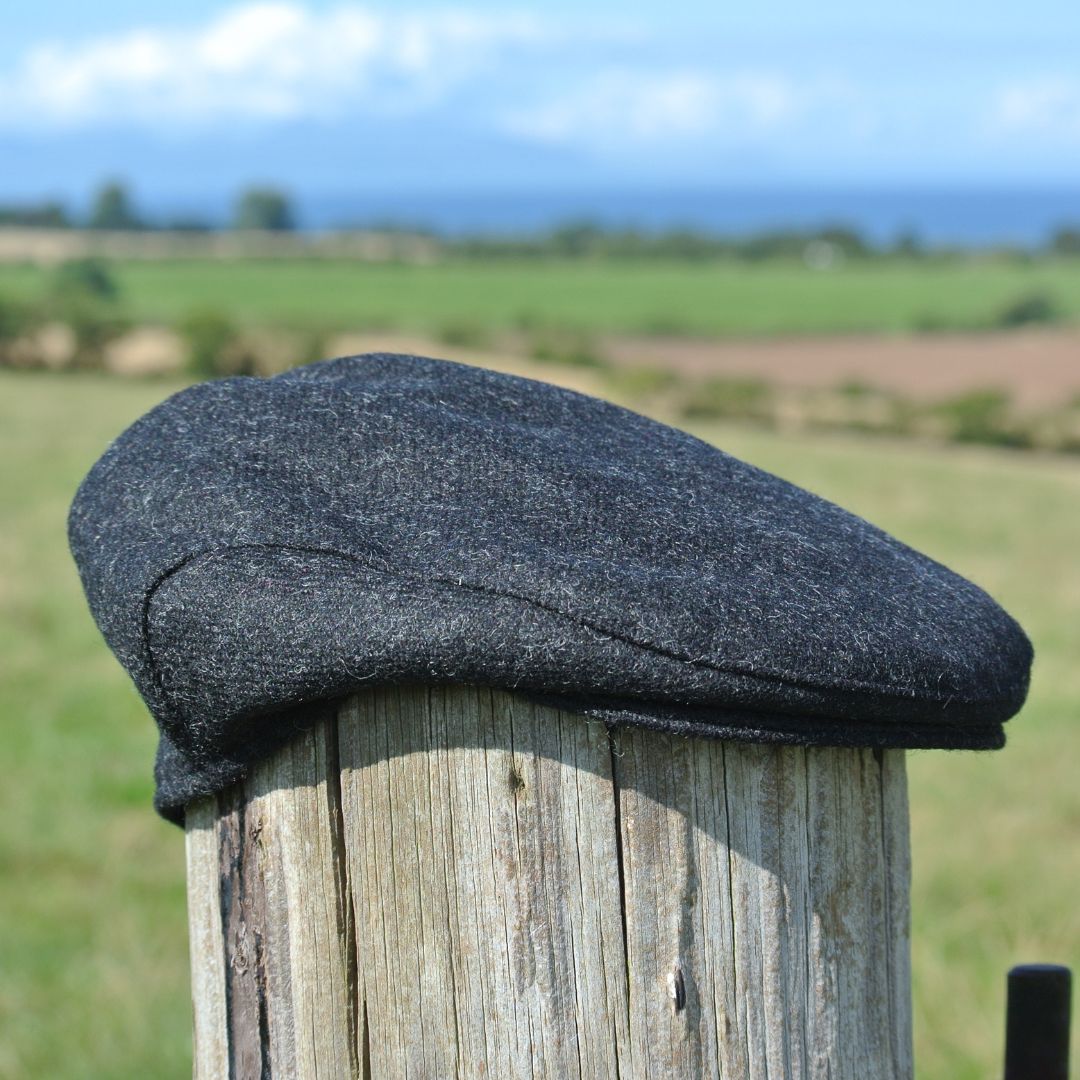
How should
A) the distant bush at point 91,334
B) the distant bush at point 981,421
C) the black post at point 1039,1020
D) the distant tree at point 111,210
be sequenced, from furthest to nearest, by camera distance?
1. the distant tree at point 111,210
2. the distant bush at point 91,334
3. the distant bush at point 981,421
4. the black post at point 1039,1020

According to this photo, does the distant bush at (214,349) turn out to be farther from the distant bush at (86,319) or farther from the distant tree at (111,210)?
Answer: the distant tree at (111,210)

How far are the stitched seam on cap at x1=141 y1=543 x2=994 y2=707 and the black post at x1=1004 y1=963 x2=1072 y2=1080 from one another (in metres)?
0.75

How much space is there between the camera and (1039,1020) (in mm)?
1878

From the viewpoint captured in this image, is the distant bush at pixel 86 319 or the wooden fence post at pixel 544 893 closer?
the wooden fence post at pixel 544 893

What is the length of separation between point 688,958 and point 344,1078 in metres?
0.37

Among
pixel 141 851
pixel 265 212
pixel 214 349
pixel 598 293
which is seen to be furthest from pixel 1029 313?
pixel 265 212

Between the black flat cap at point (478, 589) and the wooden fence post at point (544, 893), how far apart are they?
6cm

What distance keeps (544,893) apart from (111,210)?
81358 millimetres

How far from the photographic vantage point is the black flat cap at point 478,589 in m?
1.21

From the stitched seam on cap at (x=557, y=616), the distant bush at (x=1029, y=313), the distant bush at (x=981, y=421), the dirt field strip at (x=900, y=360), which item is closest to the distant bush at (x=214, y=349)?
the dirt field strip at (x=900, y=360)

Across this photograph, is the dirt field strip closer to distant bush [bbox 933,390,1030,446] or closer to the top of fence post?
distant bush [bbox 933,390,1030,446]

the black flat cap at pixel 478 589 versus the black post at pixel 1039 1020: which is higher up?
the black flat cap at pixel 478 589

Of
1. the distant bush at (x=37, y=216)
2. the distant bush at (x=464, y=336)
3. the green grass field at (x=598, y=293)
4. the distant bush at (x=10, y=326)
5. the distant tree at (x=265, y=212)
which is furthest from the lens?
the distant tree at (x=265, y=212)

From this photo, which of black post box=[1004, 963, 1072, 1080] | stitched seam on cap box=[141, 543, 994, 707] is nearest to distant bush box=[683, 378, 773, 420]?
black post box=[1004, 963, 1072, 1080]
